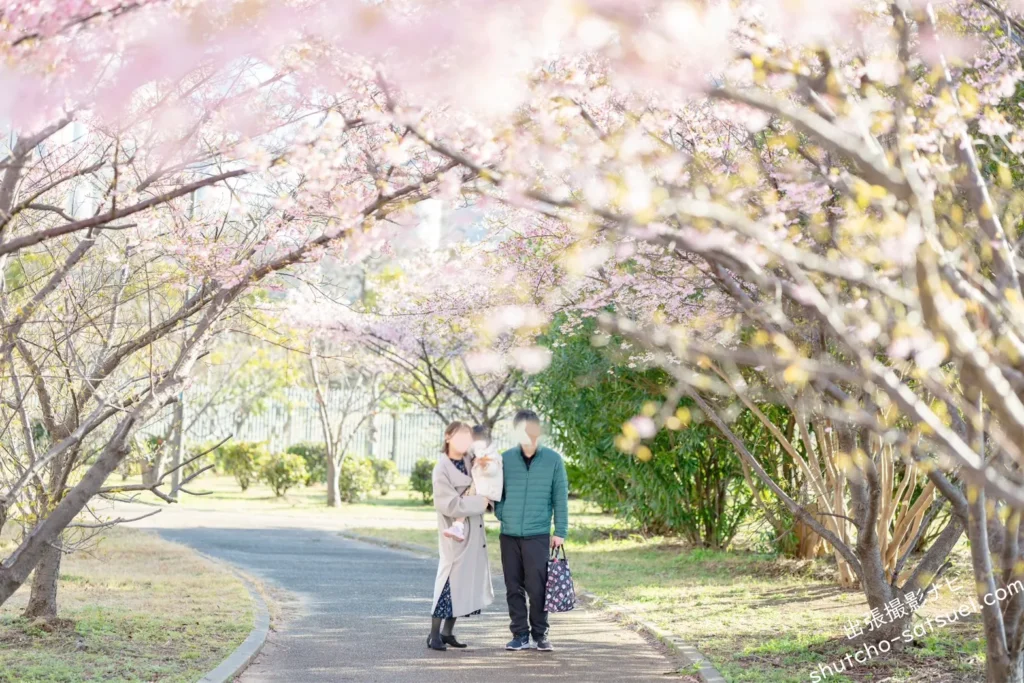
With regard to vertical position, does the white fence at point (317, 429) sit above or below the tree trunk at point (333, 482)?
above

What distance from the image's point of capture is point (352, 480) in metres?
23.0

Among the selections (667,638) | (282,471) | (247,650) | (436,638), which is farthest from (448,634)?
(282,471)

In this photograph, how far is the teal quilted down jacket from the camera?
A: 7219 millimetres

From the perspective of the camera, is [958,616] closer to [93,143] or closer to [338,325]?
[93,143]

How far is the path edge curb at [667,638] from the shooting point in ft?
21.0

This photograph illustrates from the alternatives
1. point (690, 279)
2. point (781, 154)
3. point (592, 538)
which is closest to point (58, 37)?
point (781, 154)

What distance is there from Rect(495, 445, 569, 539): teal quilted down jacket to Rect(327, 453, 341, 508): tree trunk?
15147 mm

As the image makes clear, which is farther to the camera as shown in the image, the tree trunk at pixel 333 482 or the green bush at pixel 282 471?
the green bush at pixel 282 471

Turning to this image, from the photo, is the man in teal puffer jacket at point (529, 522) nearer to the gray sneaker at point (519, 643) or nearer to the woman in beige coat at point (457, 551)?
the gray sneaker at point (519, 643)

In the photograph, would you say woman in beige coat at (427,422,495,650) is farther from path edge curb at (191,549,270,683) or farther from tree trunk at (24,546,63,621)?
tree trunk at (24,546,63,621)

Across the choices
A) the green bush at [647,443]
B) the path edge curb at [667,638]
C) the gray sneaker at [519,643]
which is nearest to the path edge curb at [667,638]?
the path edge curb at [667,638]

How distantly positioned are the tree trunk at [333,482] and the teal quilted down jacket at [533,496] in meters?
15.1

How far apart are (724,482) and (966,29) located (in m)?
7.99

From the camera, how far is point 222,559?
12695 millimetres
